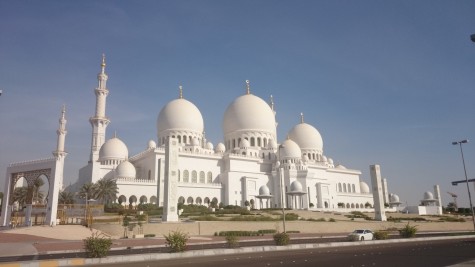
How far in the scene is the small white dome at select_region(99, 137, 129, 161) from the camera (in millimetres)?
60500

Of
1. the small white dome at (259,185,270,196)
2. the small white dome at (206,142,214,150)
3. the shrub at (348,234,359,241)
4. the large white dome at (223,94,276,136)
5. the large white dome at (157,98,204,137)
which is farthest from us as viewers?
the large white dome at (223,94,276,136)

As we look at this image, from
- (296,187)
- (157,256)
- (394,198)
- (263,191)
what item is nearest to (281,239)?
(157,256)

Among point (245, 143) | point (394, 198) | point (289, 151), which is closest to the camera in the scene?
point (289, 151)

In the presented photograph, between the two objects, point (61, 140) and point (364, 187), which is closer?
point (61, 140)

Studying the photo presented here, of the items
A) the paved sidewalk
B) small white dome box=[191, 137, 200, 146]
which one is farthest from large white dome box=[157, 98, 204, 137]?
the paved sidewalk

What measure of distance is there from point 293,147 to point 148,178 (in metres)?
26.9

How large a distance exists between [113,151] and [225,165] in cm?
1894

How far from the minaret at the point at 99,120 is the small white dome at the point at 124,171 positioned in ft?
23.4

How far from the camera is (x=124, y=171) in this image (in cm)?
5516

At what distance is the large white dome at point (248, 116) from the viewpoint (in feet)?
232

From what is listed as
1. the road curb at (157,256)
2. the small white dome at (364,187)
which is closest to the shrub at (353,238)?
the road curb at (157,256)

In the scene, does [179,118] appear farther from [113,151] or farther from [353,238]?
[353,238]

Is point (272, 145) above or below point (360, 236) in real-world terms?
above

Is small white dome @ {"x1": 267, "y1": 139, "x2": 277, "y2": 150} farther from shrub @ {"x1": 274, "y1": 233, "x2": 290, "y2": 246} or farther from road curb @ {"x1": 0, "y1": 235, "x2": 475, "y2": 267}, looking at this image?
shrub @ {"x1": 274, "y1": 233, "x2": 290, "y2": 246}
